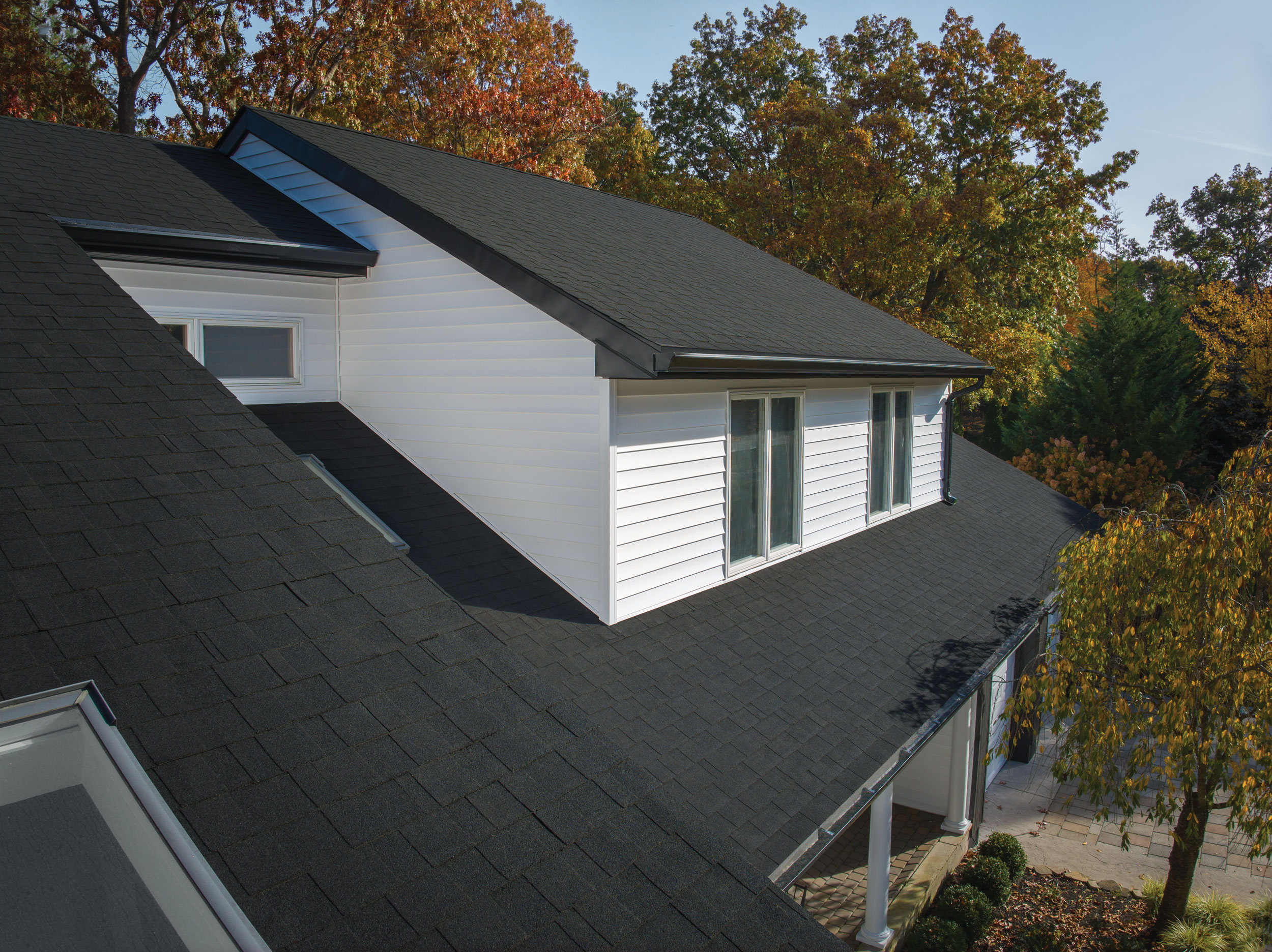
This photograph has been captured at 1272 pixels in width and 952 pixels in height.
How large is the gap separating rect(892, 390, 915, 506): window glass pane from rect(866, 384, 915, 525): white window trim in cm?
2

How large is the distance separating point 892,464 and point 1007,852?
193 inches

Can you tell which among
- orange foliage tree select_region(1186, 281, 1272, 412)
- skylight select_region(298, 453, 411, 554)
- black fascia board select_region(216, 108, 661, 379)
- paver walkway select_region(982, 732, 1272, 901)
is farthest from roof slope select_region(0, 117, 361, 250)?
orange foliage tree select_region(1186, 281, 1272, 412)

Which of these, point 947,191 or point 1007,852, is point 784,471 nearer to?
point 1007,852

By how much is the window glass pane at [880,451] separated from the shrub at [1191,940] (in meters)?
5.41

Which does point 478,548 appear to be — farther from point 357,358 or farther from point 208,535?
point 208,535

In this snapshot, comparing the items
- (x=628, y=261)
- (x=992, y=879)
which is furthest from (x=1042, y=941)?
(x=628, y=261)

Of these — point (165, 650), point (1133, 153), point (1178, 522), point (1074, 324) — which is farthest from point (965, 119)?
point (165, 650)

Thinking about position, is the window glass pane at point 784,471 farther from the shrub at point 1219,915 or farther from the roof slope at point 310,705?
the shrub at point 1219,915

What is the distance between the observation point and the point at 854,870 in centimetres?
1003

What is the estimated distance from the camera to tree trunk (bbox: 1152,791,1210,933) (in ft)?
26.0

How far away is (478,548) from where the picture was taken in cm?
684

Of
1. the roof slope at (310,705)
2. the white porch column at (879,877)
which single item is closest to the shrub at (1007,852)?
the white porch column at (879,877)

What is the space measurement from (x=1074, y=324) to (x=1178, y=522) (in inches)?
1611

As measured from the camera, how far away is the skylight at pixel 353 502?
646cm
